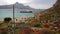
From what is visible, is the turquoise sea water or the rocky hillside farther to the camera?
the turquoise sea water

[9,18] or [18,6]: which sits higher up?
[18,6]

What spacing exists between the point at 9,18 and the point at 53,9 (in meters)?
1.46

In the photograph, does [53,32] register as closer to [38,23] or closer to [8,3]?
[38,23]

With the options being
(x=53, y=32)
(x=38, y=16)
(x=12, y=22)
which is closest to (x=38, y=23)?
Result: (x=38, y=16)

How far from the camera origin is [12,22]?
4.66 meters

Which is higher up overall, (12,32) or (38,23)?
(38,23)

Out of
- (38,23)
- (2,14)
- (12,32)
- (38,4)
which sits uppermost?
(38,4)

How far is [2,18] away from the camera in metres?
4.71

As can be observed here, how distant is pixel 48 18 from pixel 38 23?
1.16 ft

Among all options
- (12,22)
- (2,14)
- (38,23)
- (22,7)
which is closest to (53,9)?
(38,23)

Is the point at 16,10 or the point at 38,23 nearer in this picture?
the point at 38,23

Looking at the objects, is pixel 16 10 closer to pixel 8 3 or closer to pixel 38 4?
pixel 8 3

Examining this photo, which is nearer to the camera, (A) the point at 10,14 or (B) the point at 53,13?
(B) the point at 53,13

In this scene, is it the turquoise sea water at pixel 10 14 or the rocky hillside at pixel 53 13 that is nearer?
the rocky hillside at pixel 53 13
